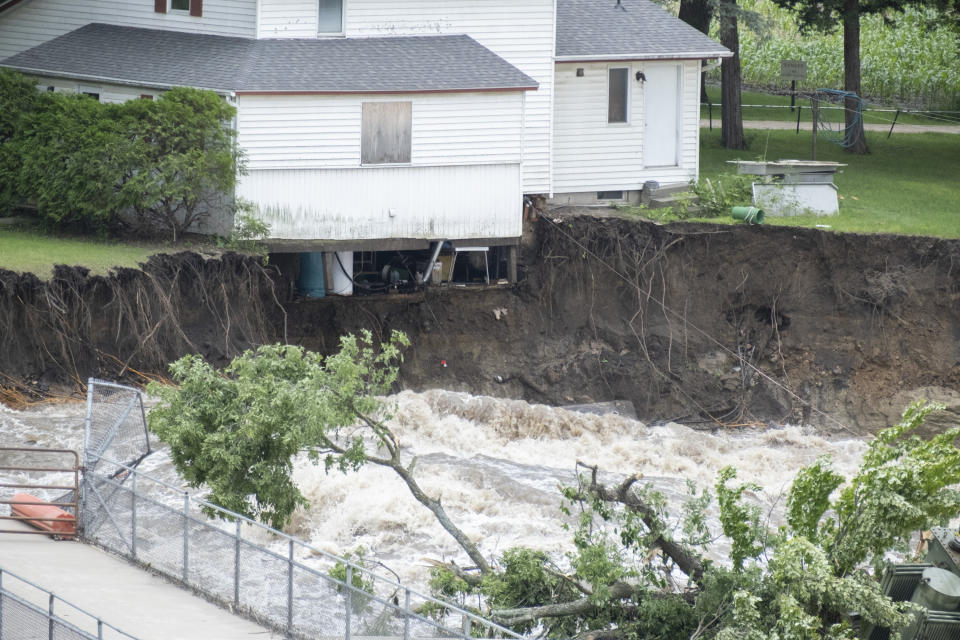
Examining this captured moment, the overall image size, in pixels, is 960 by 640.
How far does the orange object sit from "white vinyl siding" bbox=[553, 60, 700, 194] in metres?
16.3

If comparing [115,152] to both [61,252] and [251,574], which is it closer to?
[61,252]

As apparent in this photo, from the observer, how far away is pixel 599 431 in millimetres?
28688

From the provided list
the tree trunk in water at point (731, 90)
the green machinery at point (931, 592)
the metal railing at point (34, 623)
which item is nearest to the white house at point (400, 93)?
the tree trunk in water at point (731, 90)

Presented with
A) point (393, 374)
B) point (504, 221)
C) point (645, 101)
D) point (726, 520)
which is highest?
point (645, 101)

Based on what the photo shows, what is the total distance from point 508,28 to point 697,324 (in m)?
8.07

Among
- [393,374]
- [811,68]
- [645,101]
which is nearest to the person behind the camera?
[393,374]

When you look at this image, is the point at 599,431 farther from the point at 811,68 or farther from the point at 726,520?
the point at 811,68

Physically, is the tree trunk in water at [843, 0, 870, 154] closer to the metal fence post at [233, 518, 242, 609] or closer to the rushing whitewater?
the rushing whitewater

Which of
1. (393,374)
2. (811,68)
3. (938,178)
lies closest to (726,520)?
(393,374)

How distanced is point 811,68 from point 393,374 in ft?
118

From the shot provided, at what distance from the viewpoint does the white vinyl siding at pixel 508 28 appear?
30.6 m

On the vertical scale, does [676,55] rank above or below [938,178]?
above

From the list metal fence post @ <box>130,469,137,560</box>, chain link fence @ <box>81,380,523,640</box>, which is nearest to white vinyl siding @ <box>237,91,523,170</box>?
chain link fence @ <box>81,380,523,640</box>

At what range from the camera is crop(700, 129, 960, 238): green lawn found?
31.1m
